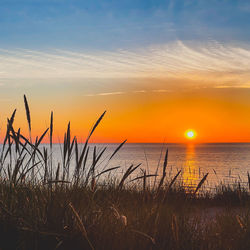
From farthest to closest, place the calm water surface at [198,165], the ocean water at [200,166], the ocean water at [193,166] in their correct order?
the calm water surface at [198,165]
the ocean water at [200,166]
the ocean water at [193,166]

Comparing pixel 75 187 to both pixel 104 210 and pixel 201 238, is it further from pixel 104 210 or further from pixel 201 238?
pixel 201 238

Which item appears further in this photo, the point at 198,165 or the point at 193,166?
the point at 198,165

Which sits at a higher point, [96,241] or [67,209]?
[67,209]

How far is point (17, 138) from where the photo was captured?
113 inches

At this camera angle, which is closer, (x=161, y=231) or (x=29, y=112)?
(x=29, y=112)

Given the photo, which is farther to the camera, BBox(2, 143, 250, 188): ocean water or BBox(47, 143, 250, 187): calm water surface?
BBox(47, 143, 250, 187): calm water surface

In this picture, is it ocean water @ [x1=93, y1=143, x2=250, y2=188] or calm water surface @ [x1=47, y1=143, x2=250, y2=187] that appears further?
calm water surface @ [x1=47, y1=143, x2=250, y2=187]

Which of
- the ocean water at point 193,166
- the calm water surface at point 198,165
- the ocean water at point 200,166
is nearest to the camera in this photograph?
the ocean water at point 193,166

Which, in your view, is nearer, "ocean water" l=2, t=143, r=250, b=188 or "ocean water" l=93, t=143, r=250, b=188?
"ocean water" l=2, t=143, r=250, b=188

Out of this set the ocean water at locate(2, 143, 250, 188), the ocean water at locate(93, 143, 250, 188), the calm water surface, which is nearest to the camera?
the ocean water at locate(2, 143, 250, 188)

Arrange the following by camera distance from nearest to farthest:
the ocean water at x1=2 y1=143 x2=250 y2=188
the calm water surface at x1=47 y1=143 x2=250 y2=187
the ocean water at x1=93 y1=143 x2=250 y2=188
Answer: the ocean water at x1=2 y1=143 x2=250 y2=188, the ocean water at x1=93 y1=143 x2=250 y2=188, the calm water surface at x1=47 y1=143 x2=250 y2=187

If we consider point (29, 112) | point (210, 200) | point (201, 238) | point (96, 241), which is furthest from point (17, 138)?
point (210, 200)

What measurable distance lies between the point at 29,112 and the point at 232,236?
2.34 metres

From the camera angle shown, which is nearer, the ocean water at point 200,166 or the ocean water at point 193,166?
the ocean water at point 193,166
